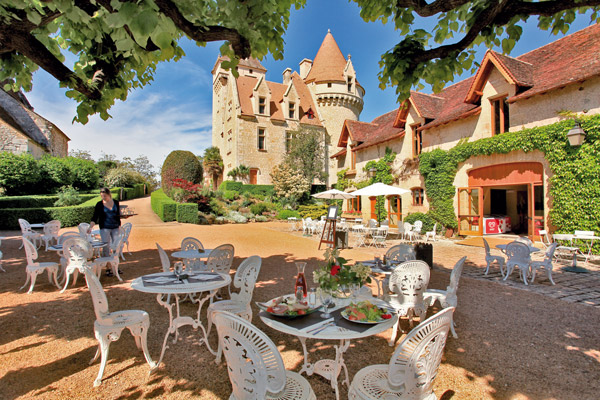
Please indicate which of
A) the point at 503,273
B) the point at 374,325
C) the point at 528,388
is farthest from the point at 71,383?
the point at 503,273

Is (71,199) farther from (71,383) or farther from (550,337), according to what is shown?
(550,337)

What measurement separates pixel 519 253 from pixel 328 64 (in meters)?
29.8

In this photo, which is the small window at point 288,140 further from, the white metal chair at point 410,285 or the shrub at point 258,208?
the white metal chair at point 410,285

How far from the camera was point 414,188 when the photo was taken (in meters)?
16.1

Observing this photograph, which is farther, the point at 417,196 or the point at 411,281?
the point at 417,196

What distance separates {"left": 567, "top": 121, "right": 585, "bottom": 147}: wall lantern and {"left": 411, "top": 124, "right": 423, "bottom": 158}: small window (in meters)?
7.00

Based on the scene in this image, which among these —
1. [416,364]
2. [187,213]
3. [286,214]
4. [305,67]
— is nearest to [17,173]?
[187,213]

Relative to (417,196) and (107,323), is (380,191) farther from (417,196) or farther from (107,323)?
(107,323)

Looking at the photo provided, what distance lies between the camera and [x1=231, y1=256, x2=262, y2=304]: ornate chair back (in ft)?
13.1

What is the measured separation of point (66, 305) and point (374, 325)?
5.40 meters

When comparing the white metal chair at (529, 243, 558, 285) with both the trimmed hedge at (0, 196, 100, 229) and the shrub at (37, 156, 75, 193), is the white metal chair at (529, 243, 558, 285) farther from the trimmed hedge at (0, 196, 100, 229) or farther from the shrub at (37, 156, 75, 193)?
the shrub at (37, 156, 75, 193)

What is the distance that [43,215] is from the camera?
14367mm

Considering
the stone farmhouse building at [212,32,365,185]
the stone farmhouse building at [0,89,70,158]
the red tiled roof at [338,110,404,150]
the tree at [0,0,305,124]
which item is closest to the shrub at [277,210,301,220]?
the red tiled roof at [338,110,404,150]

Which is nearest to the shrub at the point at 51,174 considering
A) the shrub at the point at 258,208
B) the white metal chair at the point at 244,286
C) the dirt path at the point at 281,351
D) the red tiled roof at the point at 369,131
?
the shrub at the point at 258,208
